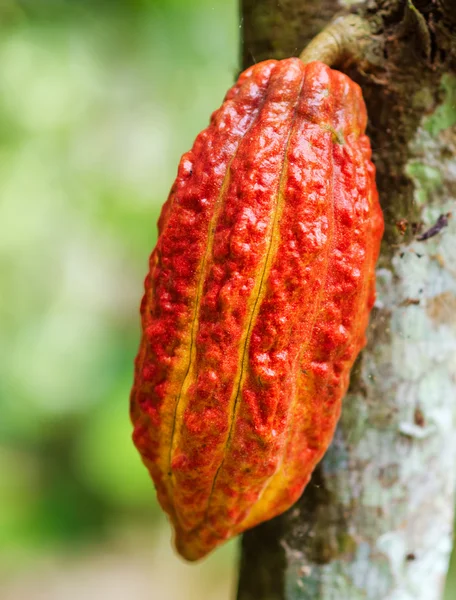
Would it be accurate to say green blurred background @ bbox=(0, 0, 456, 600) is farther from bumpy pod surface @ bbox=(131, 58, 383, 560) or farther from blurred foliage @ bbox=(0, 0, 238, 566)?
bumpy pod surface @ bbox=(131, 58, 383, 560)

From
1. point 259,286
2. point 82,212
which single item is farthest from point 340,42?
point 82,212

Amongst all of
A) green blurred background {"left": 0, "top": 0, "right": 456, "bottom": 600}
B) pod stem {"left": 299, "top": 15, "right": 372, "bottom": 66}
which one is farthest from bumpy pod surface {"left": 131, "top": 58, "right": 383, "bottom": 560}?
green blurred background {"left": 0, "top": 0, "right": 456, "bottom": 600}

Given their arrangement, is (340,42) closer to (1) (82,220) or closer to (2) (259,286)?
(2) (259,286)

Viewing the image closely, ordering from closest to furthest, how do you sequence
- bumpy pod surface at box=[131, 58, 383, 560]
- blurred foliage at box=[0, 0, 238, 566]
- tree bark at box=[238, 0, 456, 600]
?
bumpy pod surface at box=[131, 58, 383, 560], tree bark at box=[238, 0, 456, 600], blurred foliage at box=[0, 0, 238, 566]

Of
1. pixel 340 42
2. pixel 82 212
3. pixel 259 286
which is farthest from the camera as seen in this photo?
pixel 82 212

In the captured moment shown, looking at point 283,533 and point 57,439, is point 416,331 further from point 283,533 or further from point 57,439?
point 57,439

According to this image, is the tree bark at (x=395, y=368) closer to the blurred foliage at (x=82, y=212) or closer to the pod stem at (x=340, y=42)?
Answer: the pod stem at (x=340, y=42)
